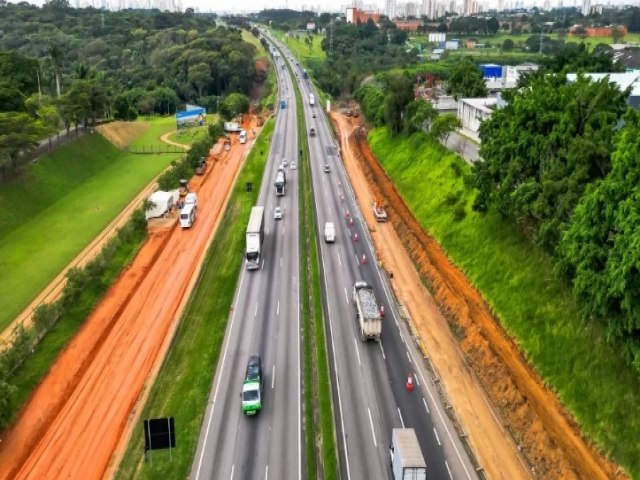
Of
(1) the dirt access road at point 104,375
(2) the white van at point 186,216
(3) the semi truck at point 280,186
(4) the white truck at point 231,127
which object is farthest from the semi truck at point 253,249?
(4) the white truck at point 231,127

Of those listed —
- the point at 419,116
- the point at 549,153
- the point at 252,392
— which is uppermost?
the point at 419,116

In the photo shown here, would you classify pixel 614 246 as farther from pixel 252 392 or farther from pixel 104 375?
pixel 104 375

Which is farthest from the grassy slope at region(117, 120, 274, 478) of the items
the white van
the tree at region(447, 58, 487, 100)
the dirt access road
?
the tree at region(447, 58, 487, 100)

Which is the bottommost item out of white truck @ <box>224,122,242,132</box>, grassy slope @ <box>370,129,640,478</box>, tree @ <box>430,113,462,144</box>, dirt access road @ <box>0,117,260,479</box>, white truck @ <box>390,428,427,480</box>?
dirt access road @ <box>0,117,260,479</box>

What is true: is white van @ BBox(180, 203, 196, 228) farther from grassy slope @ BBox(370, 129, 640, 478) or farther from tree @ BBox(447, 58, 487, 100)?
tree @ BBox(447, 58, 487, 100)

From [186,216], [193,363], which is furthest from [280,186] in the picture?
[193,363]

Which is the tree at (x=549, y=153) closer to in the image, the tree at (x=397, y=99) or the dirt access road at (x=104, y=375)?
the dirt access road at (x=104, y=375)

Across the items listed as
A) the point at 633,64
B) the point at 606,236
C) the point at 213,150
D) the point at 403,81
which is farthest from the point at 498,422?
the point at 633,64
